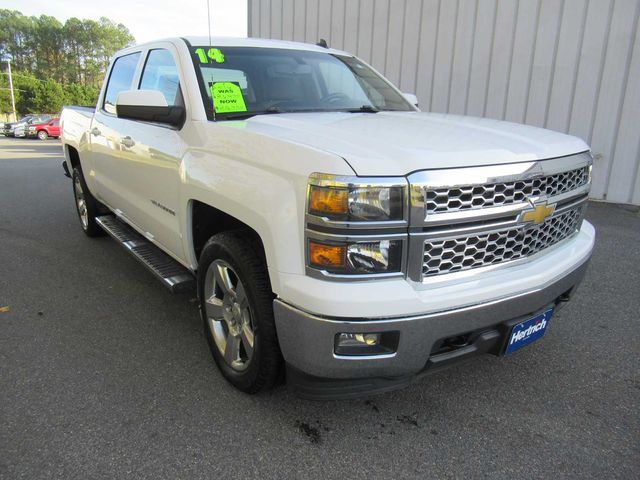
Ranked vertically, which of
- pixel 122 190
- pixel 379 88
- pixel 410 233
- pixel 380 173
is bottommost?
pixel 122 190

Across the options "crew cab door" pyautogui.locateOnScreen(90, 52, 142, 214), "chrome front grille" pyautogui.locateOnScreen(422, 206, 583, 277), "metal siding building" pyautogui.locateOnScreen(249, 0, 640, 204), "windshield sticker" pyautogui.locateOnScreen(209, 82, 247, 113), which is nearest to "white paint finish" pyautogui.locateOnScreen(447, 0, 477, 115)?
"metal siding building" pyautogui.locateOnScreen(249, 0, 640, 204)

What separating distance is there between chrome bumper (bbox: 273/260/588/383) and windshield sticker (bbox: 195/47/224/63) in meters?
1.75

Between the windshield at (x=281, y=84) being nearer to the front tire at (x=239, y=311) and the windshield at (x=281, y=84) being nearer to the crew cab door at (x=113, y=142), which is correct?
the front tire at (x=239, y=311)

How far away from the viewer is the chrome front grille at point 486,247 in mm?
1986

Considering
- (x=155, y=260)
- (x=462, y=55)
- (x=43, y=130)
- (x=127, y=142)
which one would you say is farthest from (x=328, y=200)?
(x=43, y=130)

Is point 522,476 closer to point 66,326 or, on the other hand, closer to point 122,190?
point 66,326

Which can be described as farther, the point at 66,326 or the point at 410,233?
the point at 66,326

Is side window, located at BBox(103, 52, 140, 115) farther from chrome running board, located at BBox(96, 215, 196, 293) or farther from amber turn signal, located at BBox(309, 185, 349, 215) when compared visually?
amber turn signal, located at BBox(309, 185, 349, 215)

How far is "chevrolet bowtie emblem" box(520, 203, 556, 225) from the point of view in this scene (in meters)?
2.16

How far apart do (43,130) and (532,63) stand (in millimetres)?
31490

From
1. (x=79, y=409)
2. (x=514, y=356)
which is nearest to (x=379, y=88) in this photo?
(x=514, y=356)

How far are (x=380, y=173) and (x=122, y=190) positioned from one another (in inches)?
111

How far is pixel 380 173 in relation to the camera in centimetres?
184

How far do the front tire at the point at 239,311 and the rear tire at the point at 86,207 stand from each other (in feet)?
10.3
